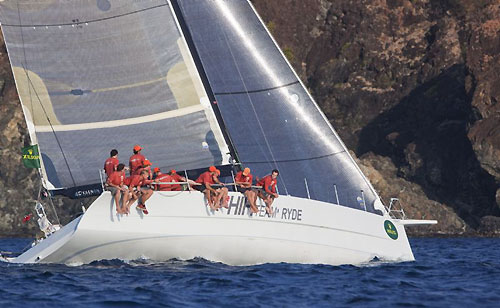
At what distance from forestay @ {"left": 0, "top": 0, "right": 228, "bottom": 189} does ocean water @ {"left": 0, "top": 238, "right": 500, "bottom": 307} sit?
2.86 meters

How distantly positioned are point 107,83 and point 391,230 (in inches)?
251

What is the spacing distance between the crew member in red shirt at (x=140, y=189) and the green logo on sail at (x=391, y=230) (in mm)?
5281

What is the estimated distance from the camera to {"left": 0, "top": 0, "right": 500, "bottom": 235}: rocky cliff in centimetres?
3975

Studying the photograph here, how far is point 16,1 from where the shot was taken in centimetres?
1947

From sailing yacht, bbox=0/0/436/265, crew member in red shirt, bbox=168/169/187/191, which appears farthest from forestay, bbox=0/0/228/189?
crew member in red shirt, bbox=168/169/187/191

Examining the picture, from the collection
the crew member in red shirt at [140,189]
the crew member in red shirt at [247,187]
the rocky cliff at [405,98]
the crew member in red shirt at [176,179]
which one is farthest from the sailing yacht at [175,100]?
the rocky cliff at [405,98]

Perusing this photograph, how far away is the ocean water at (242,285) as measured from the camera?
13.6 meters

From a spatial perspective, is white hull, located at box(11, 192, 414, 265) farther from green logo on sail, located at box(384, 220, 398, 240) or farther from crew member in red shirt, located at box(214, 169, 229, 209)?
green logo on sail, located at box(384, 220, 398, 240)

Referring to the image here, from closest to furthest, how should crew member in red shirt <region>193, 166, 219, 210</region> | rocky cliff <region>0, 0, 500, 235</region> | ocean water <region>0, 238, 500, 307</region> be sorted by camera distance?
ocean water <region>0, 238, 500, 307</region>, crew member in red shirt <region>193, 166, 219, 210</region>, rocky cliff <region>0, 0, 500, 235</region>

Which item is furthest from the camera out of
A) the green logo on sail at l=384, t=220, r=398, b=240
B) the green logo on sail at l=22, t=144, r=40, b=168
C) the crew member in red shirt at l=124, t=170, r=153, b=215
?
the green logo on sail at l=22, t=144, r=40, b=168

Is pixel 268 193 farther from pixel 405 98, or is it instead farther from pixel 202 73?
pixel 405 98

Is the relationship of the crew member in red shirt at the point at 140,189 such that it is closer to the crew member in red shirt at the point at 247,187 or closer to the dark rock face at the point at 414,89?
the crew member in red shirt at the point at 247,187

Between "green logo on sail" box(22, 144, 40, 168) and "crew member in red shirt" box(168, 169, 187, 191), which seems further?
"green logo on sail" box(22, 144, 40, 168)

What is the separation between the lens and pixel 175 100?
1964 centimetres
